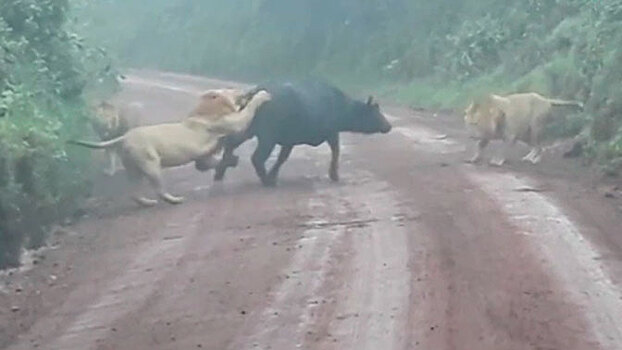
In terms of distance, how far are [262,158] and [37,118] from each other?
3.13 m

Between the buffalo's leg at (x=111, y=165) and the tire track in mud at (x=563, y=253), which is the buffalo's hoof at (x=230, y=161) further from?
the tire track in mud at (x=563, y=253)

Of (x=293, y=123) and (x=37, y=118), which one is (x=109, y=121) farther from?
(x=37, y=118)

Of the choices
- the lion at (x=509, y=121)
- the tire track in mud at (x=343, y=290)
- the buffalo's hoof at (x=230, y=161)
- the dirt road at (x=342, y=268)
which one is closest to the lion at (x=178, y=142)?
the buffalo's hoof at (x=230, y=161)

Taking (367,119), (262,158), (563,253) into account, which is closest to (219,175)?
(262,158)

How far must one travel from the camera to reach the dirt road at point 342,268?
860 centimetres

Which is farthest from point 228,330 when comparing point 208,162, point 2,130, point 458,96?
point 458,96

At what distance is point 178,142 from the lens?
1491 centimetres

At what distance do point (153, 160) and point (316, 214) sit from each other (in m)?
2.21

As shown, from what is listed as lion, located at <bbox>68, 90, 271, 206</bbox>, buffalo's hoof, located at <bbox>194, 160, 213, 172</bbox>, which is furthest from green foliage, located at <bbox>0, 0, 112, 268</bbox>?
buffalo's hoof, located at <bbox>194, 160, 213, 172</bbox>

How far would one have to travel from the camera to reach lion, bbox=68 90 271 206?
14.5 metres

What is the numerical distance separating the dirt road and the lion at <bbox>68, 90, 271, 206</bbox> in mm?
404

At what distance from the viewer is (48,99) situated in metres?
15.6

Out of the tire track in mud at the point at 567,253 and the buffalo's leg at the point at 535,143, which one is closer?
the tire track in mud at the point at 567,253

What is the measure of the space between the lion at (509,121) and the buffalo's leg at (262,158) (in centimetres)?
274
